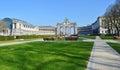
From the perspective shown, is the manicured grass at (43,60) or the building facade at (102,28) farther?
the building facade at (102,28)

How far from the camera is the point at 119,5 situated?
61.1 metres

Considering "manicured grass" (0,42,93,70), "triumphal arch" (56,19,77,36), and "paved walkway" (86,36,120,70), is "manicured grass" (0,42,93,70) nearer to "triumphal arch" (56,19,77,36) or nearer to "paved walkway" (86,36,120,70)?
"paved walkway" (86,36,120,70)

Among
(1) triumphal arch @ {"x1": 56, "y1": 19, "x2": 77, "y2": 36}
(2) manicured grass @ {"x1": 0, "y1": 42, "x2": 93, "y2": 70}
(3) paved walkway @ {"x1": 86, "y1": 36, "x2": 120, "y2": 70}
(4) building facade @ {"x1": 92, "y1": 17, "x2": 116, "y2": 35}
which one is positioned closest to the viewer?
(3) paved walkway @ {"x1": 86, "y1": 36, "x2": 120, "y2": 70}

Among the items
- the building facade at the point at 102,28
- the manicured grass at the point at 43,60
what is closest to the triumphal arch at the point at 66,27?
the building facade at the point at 102,28

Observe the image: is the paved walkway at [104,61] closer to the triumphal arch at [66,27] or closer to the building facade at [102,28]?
the building facade at [102,28]

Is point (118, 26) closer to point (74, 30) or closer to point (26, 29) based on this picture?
point (74, 30)

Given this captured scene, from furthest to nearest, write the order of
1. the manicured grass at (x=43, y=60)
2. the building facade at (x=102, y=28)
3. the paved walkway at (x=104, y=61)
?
the building facade at (x=102, y=28) < the manicured grass at (x=43, y=60) < the paved walkway at (x=104, y=61)

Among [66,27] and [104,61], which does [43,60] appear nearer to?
[104,61]

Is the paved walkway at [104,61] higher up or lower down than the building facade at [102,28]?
lower down

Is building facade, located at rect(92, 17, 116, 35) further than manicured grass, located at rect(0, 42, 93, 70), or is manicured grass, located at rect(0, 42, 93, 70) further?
building facade, located at rect(92, 17, 116, 35)

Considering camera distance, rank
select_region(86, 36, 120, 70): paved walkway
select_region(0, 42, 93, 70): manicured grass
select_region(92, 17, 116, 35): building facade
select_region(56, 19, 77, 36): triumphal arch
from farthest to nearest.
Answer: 1. select_region(56, 19, 77, 36): triumphal arch
2. select_region(92, 17, 116, 35): building facade
3. select_region(0, 42, 93, 70): manicured grass
4. select_region(86, 36, 120, 70): paved walkway

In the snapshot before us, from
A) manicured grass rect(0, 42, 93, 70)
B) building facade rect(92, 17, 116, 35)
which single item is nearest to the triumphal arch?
building facade rect(92, 17, 116, 35)

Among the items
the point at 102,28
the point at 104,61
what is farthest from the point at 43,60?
the point at 102,28

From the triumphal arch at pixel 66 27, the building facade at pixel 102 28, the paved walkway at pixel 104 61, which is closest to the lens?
the paved walkway at pixel 104 61
